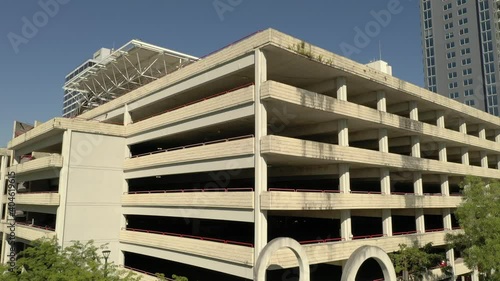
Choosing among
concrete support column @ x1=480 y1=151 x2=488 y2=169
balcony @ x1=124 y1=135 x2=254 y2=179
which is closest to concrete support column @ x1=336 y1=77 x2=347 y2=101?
balcony @ x1=124 y1=135 x2=254 y2=179

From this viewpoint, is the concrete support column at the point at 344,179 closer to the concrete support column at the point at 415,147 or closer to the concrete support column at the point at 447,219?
the concrete support column at the point at 415,147

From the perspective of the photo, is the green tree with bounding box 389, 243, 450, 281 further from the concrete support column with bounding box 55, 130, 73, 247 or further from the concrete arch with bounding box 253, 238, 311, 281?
the concrete support column with bounding box 55, 130, 73, 247

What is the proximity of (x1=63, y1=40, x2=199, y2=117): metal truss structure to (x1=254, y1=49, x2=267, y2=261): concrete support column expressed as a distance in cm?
1520

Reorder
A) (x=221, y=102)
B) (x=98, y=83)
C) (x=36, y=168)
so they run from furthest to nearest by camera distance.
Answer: (x=98, y=83)
(x=36, y=168)
(x=221, y=102)

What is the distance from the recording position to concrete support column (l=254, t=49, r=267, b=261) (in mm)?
21297

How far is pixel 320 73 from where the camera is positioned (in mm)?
26484

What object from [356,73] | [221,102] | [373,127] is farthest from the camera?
[373,127]

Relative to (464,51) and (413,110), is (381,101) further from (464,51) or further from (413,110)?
(464,51)

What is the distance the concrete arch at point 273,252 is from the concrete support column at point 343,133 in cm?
910

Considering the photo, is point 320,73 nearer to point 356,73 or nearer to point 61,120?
point 356,73

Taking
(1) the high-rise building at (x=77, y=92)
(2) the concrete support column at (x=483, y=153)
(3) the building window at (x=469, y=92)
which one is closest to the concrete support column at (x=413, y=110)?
(2) the concrete support column at (x=483, y=153)

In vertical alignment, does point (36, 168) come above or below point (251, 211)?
above

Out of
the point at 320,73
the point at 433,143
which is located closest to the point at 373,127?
the point at 320,73

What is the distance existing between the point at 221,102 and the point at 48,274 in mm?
14526
